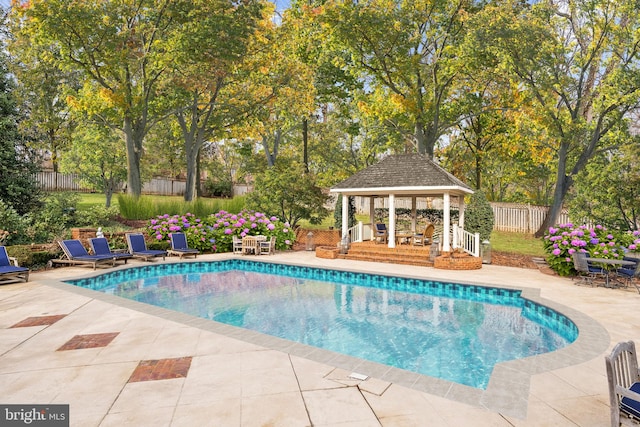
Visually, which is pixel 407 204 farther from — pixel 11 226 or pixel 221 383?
pixel 221 383

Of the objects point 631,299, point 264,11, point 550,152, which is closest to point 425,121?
point 550,152

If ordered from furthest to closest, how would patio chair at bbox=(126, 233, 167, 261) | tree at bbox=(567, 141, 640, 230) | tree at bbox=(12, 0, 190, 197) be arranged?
tree at bbox=(12, 0, 190, 197), patio chair at bbox=(126, 233, 167, 261), tree at bbox=(567, 141, 640, 230)

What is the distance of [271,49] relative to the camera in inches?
958

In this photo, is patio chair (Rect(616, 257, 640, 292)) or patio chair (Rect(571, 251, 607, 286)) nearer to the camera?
patio chair (Rect(616, 257, 640, 292))

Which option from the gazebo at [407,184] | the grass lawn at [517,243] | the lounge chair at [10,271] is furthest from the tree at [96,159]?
the grass lawn at [517,243]

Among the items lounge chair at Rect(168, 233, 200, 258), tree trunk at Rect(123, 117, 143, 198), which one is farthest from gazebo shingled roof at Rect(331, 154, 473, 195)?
tree trunk at Rect(123, 117, 143, 198)

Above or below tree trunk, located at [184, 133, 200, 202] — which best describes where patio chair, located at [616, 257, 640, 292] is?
below

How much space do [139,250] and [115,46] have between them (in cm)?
1085

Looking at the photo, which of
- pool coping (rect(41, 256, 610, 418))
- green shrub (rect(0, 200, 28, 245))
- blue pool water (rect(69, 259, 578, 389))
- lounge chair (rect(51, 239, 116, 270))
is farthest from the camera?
green shrub (rect(0, 200, 28, 245))

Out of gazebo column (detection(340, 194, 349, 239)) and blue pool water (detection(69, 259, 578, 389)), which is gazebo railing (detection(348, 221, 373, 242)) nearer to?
gazebo column (detection(340, 194, 349, 239))

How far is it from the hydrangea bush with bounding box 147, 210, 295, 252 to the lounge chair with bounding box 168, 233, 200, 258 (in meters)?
0.98

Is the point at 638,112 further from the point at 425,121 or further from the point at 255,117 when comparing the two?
the point at 255,117

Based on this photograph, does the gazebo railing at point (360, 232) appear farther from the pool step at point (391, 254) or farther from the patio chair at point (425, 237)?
the patio chair at point (425, 237)

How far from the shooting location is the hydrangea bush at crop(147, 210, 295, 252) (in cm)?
1731
